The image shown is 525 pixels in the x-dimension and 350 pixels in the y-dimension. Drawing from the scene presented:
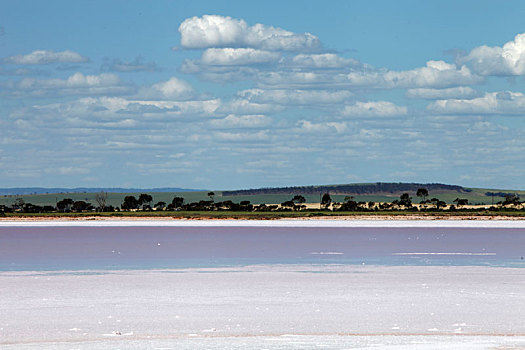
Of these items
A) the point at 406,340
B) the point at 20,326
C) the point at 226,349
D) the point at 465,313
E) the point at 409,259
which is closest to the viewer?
the point at 226,349

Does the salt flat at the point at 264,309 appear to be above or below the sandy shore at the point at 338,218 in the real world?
below

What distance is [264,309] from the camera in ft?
75.2

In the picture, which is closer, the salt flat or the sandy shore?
the salt flat

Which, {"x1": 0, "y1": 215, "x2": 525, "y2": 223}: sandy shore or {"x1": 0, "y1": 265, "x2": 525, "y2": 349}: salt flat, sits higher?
{"x1": 0, "y1": 215, "x2": 525, "y2": 223}: sandy shore

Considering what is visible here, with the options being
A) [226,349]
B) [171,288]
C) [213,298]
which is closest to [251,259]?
[171,288]

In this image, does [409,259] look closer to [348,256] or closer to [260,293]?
[348,256]

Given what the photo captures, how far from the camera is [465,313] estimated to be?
22062 millimetres

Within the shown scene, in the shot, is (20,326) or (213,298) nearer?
(20,326)

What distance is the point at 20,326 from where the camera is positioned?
65.8ft

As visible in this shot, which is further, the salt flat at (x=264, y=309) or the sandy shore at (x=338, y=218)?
the sandy shore at (x=338, y=218)

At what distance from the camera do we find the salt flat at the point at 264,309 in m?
18.1

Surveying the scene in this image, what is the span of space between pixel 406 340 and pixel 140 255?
3010 cm

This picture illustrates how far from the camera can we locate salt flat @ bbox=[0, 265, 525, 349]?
59.4 feet

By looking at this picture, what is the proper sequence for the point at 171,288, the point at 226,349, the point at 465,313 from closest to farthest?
the point at 226,349
the point at 465,313
the point at 171,288
